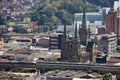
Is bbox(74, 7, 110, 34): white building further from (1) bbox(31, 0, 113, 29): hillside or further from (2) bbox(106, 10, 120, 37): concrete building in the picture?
(2) bbox(106, 10, 120, 37): concrete building

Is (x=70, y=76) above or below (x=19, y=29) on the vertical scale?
below

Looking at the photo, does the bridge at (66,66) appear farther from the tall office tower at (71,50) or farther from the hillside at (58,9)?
the hillside at (58,9)

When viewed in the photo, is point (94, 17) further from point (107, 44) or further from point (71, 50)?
point (71, 50)

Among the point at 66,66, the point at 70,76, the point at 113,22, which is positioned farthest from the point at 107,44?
the point at 70,76

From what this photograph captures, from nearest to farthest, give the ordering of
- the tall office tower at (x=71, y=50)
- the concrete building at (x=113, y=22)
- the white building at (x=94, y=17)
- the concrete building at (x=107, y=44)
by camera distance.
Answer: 1. the tall office tower at (x=71, y=50)
2. the concrete building at (x=107, y=44)
3. the concrete building at (x=113, y=22)
4. the white building at (x=94, y=17)

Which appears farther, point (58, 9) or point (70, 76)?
point (58, 9)

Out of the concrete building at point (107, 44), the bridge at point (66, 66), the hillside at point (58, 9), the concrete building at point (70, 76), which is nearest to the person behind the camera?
the concrete building at point (70, 76)

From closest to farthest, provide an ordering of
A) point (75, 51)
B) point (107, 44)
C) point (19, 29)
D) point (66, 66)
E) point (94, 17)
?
point (66, 66) → point (75, 51) → point (107, 44) → point (19, 29) → point (94, 17)

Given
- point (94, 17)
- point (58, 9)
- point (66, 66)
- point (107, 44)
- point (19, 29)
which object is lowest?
point (66, 66)

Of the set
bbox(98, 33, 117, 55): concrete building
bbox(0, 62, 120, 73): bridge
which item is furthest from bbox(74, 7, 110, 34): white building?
bbox(0, 62, 120, 73): bridge

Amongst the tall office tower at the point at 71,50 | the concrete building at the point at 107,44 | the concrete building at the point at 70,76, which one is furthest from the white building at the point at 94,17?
the concrete building at the point at 70,76

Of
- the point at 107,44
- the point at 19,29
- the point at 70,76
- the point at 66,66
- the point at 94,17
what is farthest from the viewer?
the point at 94,17

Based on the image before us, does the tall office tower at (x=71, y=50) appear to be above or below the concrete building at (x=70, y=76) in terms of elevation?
above
